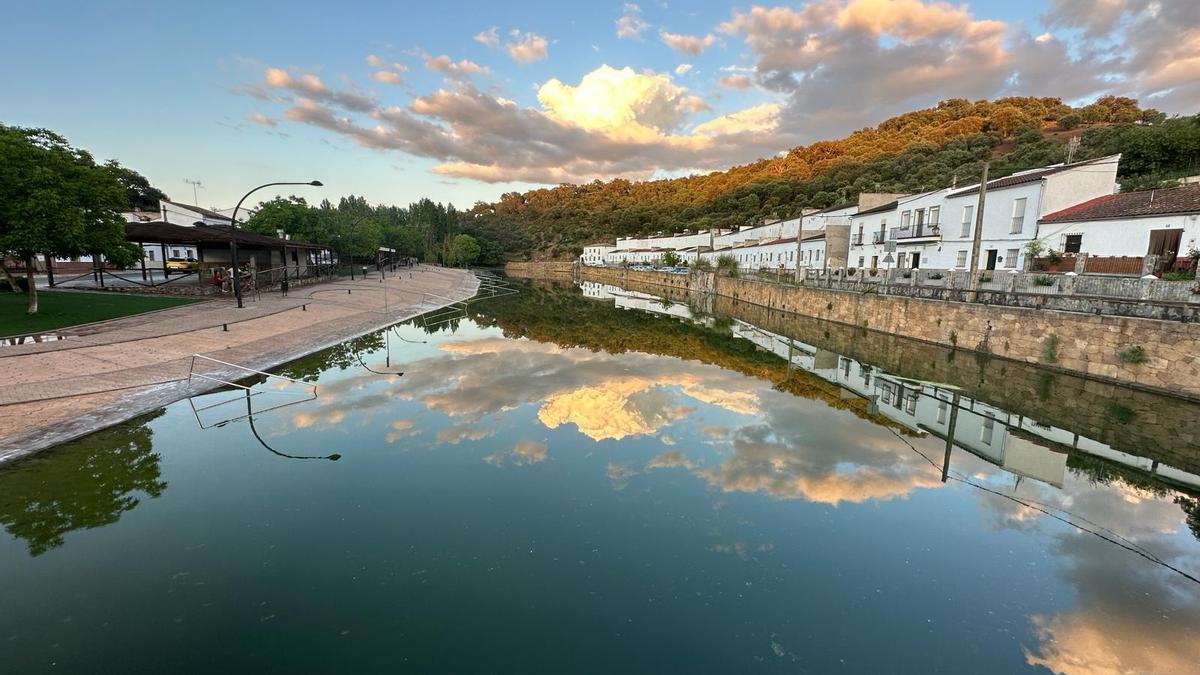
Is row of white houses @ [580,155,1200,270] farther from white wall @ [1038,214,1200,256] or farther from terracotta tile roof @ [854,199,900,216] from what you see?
terracotta tile roof @ [854,199,900,216]

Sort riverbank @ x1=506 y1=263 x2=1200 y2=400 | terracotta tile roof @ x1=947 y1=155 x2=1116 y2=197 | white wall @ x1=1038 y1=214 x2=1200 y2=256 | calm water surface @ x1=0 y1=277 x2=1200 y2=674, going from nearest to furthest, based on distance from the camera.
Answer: calm water surface @ x1=0 y1=277 x2=1200 y2=674, riverbank @ x1=506 y1=263 x2=1200 y2=400, white wall @ x1=1038 y1=214 x2=1200 y2=256, terracotta tile roof @ x1=947 y1=155 x2=1116 y2=197

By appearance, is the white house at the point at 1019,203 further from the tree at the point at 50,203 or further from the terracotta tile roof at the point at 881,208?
the tree at the point at 50,203

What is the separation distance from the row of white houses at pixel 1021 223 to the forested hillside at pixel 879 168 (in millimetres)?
10503

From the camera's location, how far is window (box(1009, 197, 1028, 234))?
1166 inches

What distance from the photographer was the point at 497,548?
743 cm

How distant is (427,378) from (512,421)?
5669 mm

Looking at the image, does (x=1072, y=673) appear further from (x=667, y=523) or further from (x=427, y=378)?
(x=427, y=378)

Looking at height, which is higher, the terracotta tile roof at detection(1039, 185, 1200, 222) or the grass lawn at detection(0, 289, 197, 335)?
the terracotta tile roof at detection(1039, 185, 1200, 222)

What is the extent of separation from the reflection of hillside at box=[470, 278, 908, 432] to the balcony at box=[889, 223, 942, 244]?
59.8ft

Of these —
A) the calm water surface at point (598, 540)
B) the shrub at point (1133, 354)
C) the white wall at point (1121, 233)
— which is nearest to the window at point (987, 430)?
the calm water surface at point (598, 540)

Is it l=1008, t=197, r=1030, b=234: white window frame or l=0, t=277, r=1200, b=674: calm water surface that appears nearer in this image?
l=0, t=277, r=1200, b=674: calm water surface

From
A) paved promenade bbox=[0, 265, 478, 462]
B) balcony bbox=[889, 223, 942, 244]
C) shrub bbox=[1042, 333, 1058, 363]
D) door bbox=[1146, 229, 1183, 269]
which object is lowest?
paved promenade bbox=[0, 265, 478, 462]

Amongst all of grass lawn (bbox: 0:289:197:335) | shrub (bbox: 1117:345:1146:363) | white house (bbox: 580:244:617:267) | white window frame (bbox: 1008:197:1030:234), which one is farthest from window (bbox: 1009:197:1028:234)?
white house (bbox: 580:244:617:267)

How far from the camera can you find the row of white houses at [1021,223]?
23125 millimetres
